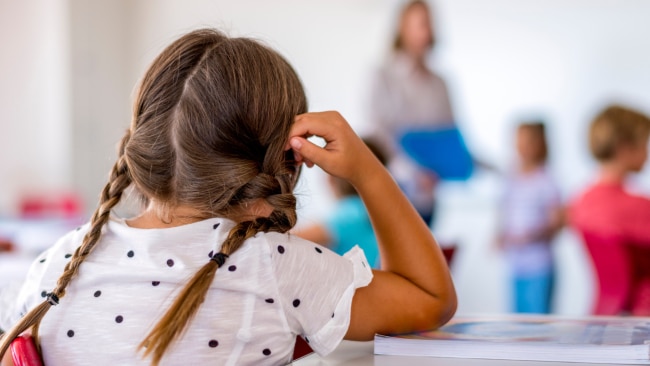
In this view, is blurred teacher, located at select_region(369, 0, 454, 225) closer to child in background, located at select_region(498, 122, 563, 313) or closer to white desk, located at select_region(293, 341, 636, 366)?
child in background, located at select_region(498, 122, 563, 313)

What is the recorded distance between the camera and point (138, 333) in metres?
0.84

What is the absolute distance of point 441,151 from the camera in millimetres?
3945

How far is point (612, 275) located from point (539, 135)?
1.62 meters

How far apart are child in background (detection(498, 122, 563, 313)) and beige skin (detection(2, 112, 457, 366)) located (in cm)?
291

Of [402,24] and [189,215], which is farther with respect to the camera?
[402,24]

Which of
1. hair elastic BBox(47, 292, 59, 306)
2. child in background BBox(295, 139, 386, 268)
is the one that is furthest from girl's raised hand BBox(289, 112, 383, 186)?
child in background BBox(295, 139, 386, 268)

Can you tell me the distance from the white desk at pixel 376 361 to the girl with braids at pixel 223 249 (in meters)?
0.02

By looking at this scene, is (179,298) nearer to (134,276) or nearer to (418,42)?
(134,276)

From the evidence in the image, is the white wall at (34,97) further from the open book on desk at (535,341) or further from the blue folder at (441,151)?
the open book on desk at (535,341)

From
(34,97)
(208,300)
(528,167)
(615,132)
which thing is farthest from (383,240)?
(34,97)

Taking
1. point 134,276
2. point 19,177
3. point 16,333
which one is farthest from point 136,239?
point 19,177

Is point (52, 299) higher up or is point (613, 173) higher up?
point (52, 299)

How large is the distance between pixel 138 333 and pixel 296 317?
0.16 metres

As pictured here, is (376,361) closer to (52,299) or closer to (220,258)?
(220,258)
